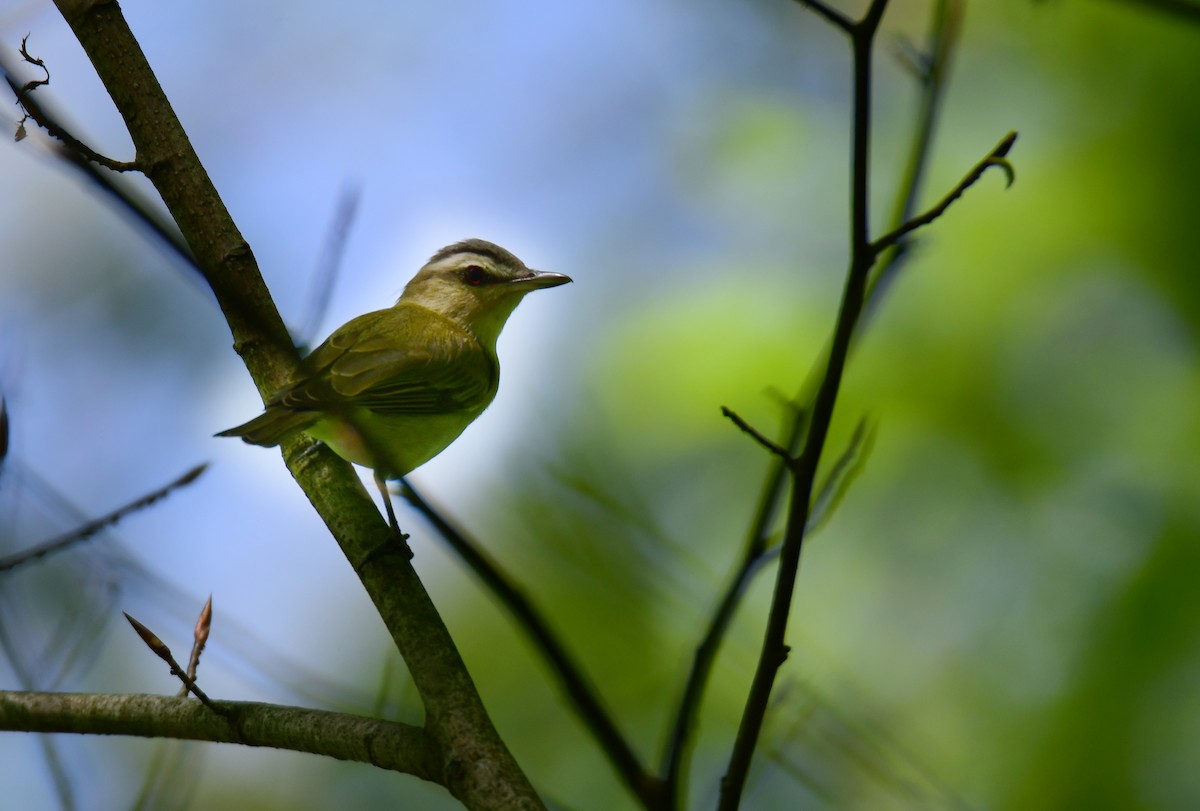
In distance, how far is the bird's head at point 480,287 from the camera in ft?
16.2

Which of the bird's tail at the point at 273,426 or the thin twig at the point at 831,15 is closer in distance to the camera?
the thin twig at the point at 831,15

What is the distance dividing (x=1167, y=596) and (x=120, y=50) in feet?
14.4

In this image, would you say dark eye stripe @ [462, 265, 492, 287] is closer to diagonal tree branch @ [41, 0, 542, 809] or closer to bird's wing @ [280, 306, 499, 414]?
bird's wing @ [280, 306, 499, 414]

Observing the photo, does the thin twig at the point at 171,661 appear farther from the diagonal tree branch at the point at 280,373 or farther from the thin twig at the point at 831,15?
the thin twig at the point at 831,15

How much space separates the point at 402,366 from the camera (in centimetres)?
403

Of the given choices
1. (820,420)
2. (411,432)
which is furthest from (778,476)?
(411,432)

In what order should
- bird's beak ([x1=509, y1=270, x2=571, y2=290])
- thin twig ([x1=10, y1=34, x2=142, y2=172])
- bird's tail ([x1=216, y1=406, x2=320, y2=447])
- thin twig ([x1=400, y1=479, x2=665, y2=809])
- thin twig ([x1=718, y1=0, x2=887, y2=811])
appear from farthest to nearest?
1. bird's beak ([x1=509, y1=270, x2=571, y2=290])
2. bird's tail ([x1=216, y1=406, x2=320, y2=447])
3. thin twig ([x1=10, y1=34, x2=142, y2=172])
4. thin twig ([x1=718, y1=0, x2=887, y2=811])
5. thin twig ([x1=400, y1=479, x2=665, y2=809])

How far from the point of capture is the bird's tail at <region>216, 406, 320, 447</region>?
9.55ft

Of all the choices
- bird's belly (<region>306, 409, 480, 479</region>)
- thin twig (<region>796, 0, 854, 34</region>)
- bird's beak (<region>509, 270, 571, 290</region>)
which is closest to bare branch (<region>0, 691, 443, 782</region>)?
bird's belly (<region>306, 409, 480, 479</region>)

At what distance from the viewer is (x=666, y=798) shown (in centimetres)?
134

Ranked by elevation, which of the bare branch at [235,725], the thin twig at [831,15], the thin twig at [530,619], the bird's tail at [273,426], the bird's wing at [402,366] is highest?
the thin twig at [831,15]

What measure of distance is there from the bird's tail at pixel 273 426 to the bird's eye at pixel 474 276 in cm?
209

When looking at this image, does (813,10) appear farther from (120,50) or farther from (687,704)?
(120,50)

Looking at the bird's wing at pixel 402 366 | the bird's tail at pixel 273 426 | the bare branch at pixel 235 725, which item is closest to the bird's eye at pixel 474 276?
the bird's wing at pixel 402 366
